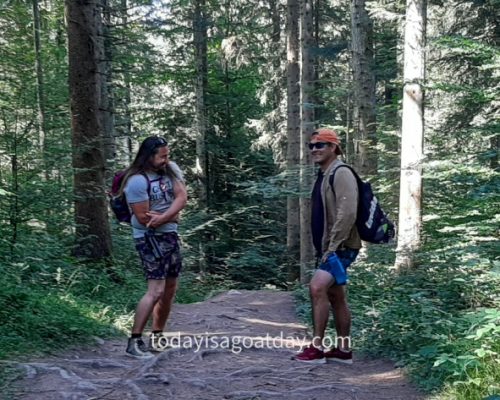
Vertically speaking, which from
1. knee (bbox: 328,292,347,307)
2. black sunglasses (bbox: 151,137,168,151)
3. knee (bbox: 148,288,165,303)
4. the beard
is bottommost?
knee (bbox: 328,292,347,307)

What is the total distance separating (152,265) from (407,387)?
243 cm

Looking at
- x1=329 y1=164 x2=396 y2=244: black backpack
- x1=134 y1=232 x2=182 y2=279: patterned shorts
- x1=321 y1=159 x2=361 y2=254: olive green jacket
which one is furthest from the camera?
x1=134 y1=232 x2=182 y2=279: patterned shorts

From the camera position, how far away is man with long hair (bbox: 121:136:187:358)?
4688 millimetres

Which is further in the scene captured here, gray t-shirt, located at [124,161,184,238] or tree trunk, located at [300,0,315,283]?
tree trunk, located at [300,0,315,283]

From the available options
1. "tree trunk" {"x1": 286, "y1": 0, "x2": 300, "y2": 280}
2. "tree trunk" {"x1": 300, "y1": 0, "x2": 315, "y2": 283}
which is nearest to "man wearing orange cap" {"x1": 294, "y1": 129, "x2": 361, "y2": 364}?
"tree trunk" {"x1": 300, "y1": 0, "x2": 315, "y2": 283}

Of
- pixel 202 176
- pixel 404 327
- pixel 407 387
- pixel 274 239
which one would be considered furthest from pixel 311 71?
pixel 407 387

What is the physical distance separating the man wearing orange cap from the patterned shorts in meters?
1.34

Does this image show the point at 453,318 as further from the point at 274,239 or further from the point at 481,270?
the point at 274,239

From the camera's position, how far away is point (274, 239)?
2059 cm

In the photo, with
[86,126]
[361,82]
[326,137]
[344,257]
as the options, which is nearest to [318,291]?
[344,257]

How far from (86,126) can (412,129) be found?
17.2ft

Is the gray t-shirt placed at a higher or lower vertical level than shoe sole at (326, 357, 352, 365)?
higher

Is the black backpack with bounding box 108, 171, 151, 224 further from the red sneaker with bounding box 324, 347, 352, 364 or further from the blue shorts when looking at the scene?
the red sneaker with bounding box 324, 347, 352, 364

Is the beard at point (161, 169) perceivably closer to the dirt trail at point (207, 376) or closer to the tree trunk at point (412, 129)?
the dirt trail at point (207, 376)
